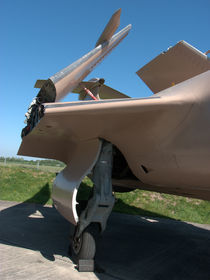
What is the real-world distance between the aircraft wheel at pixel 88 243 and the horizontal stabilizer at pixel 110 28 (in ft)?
14.6

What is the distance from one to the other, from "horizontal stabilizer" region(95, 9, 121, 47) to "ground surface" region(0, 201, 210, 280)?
195 inches

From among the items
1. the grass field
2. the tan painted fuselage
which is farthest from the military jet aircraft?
the grass field

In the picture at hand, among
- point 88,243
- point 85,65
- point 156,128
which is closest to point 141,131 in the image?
point 156,128

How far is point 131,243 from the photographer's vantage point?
6.45 m

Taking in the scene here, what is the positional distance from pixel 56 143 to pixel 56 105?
7.97 feet

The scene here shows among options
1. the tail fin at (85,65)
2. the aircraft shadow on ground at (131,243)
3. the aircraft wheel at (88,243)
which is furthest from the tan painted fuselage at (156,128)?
the aircraft shadow on ground at (131,243)

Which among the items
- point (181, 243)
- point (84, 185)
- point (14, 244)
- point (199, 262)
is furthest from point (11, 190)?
point (199, 262)

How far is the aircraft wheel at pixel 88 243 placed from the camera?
4453mm

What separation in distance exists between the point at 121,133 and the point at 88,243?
1970 millimetres

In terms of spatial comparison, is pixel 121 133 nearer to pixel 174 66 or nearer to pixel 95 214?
pixel 95 214

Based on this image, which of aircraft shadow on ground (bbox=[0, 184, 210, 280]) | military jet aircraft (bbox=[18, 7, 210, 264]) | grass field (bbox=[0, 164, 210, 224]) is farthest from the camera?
grass field (bbox=[0, 164, 210, 224])

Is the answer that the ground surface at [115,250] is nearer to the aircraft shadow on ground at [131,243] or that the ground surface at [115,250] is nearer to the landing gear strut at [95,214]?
the aircraft shadow on ground at [131,243]

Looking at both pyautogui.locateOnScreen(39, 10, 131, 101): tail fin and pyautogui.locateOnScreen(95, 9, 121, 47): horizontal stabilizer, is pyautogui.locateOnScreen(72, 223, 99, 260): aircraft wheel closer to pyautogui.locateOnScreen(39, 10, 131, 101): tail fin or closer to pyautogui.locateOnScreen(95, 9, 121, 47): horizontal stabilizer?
pyautogui.locateOnScreen(39, 10, 131, 101): tail fin

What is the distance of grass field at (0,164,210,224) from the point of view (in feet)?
35.9
